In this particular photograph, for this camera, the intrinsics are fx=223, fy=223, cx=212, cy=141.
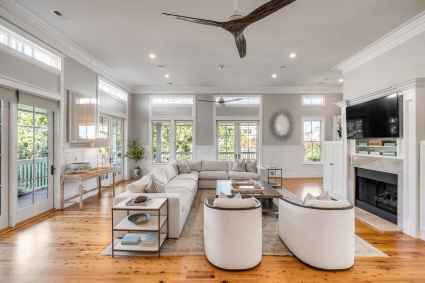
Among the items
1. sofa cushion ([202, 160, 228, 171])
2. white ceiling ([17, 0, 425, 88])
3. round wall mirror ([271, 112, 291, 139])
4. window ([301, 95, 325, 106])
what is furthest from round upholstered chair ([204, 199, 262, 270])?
window ([301, 95, 325, 106])

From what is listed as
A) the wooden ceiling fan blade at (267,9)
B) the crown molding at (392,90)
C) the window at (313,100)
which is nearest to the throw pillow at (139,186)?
the wooden ceiling fan blade at (267,9)

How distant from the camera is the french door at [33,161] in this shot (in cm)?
383

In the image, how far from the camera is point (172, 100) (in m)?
8.48

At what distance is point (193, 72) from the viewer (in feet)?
21.6

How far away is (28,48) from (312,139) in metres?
8.46

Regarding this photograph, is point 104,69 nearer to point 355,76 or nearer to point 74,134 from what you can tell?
point 74,134

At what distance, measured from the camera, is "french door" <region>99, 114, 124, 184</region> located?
258 inches

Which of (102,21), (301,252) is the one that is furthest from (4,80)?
(301,252)

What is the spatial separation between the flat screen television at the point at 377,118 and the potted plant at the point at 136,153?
21.1 ft

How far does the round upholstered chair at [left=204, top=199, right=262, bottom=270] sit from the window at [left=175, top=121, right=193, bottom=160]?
614 cm

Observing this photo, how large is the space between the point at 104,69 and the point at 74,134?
2.19 m

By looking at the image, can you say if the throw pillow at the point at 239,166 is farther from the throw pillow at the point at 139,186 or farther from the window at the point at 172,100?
the throw pillow at the point at 139,186

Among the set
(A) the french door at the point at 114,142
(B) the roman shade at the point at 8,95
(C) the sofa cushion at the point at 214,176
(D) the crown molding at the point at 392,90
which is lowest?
(C) the sofa cushion at the point at 214,176

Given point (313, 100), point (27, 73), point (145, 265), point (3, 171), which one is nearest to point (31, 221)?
point (3, 171)
